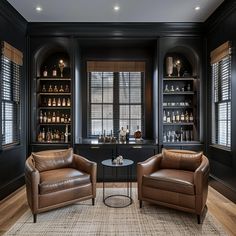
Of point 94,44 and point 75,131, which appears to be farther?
point 94,44

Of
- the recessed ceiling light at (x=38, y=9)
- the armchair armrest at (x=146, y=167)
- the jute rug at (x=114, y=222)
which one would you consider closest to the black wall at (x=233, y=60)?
the jute rug at (x=114, y=222)

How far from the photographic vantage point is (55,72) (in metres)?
4.91

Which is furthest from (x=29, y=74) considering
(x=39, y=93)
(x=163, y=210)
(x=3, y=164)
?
(x=163, y=210)

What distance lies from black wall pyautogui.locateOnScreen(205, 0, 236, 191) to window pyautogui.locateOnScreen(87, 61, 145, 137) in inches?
63.3

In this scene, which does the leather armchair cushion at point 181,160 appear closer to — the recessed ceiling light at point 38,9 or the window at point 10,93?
the window at point 10,93

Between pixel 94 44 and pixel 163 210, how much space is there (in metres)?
3.65

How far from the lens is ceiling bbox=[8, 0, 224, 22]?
12.1 feet

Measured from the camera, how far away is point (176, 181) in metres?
3.00

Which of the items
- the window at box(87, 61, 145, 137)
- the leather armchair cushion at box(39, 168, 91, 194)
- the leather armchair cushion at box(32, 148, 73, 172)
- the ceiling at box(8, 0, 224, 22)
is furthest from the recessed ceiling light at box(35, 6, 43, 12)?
the leather armchair cushion at box(39, 168, 91, 194)

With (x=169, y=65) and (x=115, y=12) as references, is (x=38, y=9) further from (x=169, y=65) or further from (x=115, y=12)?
(x=169, y=65)

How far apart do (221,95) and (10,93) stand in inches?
151

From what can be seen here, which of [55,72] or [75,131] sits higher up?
[55,72]

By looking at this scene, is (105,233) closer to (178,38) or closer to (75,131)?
(75,131)

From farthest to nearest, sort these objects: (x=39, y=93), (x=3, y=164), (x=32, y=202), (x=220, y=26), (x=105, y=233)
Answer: (x=39, y=93) < (x=220, y=26) < (x=3, y=164) < (x=32, y=202) < (x=105, y=233)
